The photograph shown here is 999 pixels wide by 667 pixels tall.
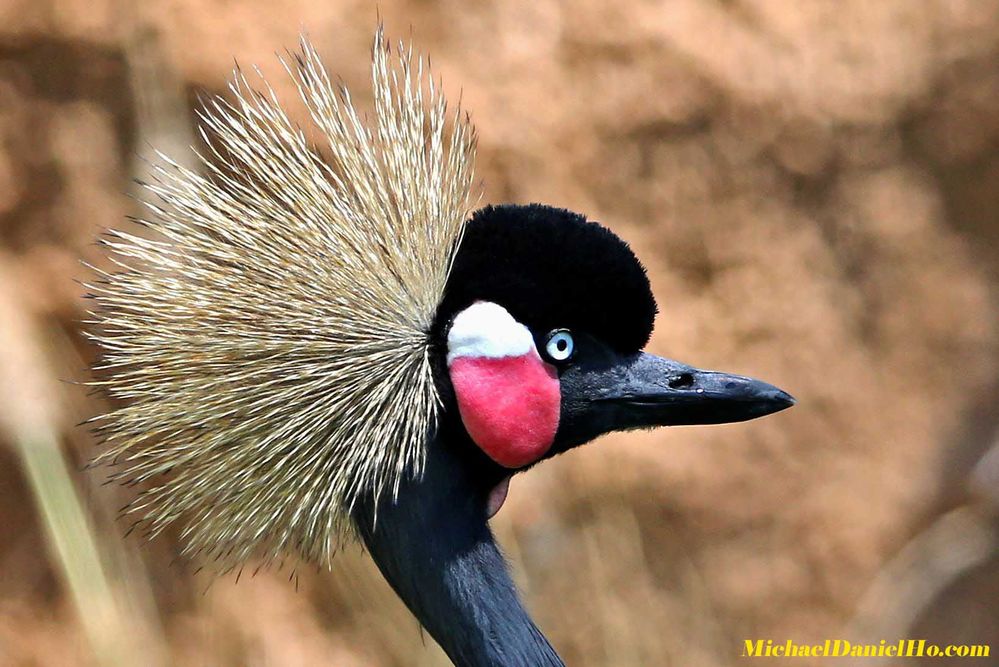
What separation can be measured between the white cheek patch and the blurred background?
3.04ft

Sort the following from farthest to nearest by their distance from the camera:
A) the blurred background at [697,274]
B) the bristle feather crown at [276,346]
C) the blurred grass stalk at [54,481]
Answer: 1. the blurred background at [697,274]
2. the blurred grass stalk at [54,481]
3. the bristle feather crown at [276,346]

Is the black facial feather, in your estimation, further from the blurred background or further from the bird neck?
the blurred background

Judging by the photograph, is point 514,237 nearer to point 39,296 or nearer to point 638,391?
point 638,391

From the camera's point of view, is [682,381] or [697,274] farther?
[697,274]

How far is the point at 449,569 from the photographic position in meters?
0.94

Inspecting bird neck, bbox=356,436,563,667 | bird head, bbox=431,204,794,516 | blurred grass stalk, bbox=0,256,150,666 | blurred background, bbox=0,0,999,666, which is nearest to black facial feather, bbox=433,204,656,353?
bird head, bbox=431,204,794,516

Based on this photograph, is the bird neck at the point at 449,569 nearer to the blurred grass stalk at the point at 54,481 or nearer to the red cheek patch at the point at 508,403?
the red cheek patch at the point at 508,403

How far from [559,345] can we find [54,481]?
32.7 inches

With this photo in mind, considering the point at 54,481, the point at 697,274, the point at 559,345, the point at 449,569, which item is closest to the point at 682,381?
the point at 559,345

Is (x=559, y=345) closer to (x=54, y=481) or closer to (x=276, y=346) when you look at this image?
(x=276, y=346)

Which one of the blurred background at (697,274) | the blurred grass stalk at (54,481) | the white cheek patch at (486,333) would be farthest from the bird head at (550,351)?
the blurred background at (697,274)

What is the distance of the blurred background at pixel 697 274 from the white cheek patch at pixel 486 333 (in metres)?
0.93

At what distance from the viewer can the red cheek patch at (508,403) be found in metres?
0.92

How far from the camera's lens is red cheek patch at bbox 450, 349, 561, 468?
92 centimetres
